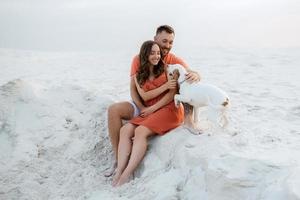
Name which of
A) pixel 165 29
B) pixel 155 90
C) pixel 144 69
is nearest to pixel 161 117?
pixel 155 90

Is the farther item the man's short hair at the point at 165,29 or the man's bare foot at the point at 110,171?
the man's bare foot at the point at 110,171

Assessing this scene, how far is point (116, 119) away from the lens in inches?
148

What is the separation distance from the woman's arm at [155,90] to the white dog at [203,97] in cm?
6

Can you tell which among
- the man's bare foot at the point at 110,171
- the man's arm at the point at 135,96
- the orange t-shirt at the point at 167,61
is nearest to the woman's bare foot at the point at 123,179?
the man's bare foot at the point at 110,171

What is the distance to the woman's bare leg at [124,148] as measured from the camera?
139 inches

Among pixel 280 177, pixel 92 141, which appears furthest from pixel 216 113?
pixel 92 141

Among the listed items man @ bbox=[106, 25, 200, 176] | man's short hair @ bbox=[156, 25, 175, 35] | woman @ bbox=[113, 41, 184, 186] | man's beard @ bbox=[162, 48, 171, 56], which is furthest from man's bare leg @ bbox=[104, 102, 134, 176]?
man's short hair @ bbox=[156, 25, 175, 35]

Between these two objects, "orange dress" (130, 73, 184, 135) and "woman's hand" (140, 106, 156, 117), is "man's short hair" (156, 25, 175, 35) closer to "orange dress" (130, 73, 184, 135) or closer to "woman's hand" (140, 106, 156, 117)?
"orange dress" (130, 73, 184, 135)

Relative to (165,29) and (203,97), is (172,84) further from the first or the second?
(165,29)

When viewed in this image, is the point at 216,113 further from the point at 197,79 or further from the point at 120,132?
the point at 120,132

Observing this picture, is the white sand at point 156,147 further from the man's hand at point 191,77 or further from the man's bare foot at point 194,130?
the man's hand at point 191,77

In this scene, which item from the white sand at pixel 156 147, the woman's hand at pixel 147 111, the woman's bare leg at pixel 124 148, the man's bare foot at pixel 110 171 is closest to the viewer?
the white sand at pixel 156 147

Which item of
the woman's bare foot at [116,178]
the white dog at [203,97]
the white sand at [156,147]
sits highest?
the white dog at [203,97]

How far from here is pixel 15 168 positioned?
3.84 m
